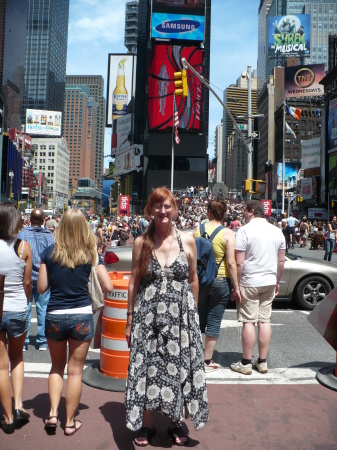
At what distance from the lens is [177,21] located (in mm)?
81438

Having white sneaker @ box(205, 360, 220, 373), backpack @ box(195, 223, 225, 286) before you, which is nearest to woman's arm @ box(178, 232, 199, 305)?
backpack @ box(195, 223, 225, 286)

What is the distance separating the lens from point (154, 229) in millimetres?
3799

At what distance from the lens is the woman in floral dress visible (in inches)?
141

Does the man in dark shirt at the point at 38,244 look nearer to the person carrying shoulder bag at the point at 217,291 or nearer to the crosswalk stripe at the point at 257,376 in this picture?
the crosswalk stripe at the point at 257,376

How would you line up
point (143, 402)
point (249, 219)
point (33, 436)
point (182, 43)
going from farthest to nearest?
point (182, 43), point (249, 219), point (33, 436), point (143, 402)

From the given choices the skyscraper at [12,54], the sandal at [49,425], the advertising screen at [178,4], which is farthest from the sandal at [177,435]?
the skyscraper at [12,54]

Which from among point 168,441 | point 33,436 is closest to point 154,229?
point 168,441

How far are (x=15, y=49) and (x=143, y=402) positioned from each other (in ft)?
608

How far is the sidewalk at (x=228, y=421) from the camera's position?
12.3 feet

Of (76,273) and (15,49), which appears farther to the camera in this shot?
(15,49)

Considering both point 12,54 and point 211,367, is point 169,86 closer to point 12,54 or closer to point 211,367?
point 211,367

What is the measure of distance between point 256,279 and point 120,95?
12994 centimetres

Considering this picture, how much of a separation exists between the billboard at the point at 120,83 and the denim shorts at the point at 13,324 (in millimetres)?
128279

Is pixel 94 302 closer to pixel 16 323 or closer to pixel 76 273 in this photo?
pixel 76 273
